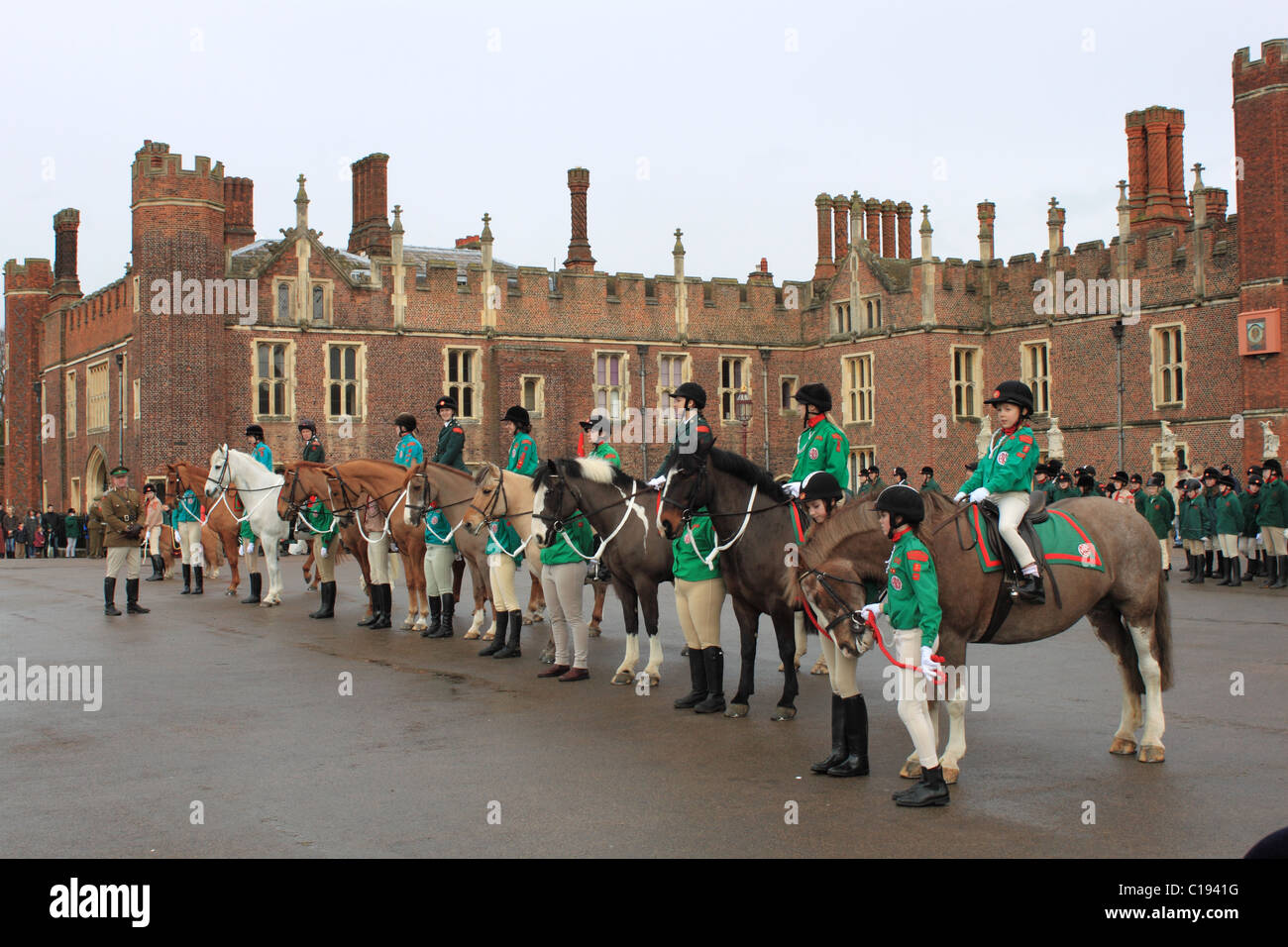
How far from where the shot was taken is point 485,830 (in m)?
5.99

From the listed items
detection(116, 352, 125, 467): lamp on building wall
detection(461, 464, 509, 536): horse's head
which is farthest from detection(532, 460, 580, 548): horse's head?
detection(116, 352, 125, 467): lamp on building wall

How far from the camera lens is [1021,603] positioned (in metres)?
7.45

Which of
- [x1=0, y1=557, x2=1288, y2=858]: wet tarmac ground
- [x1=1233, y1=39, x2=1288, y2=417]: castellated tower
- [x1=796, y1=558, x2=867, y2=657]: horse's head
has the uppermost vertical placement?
[x1=1233, y1=39, x2=1288, y2=417]: castellated tower

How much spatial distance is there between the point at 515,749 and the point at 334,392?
3120 centimetres

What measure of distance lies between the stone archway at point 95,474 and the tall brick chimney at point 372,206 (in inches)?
441

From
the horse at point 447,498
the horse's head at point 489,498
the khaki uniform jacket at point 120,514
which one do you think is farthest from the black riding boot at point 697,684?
the khaki uniform jacket at point 120,514

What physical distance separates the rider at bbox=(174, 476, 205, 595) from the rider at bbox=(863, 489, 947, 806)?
1571 cm

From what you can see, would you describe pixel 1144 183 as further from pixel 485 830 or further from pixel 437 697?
pixel 485 830

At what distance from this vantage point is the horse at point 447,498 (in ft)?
42.5

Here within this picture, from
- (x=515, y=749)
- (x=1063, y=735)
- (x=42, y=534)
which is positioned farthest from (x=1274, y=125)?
(x=42, y=534)

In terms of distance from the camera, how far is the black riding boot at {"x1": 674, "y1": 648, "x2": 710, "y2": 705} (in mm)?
9375

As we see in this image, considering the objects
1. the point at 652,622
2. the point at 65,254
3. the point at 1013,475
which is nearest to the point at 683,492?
the point at 652,622

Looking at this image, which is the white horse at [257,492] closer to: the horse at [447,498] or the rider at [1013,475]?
the horse at [447,498]

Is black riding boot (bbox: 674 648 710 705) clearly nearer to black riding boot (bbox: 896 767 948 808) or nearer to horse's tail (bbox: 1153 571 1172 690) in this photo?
black riding boot (bbox: 896 767 948 808)
